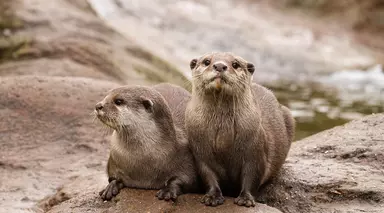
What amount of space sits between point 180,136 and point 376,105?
860cm

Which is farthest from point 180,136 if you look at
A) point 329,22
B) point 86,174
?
point 329,22

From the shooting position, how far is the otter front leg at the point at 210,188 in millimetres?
Result: 4570

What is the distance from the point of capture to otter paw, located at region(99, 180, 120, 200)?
488cm

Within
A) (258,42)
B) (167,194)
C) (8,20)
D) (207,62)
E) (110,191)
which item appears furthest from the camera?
(258,42)

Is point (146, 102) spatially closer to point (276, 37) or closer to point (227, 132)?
point (227, 132)

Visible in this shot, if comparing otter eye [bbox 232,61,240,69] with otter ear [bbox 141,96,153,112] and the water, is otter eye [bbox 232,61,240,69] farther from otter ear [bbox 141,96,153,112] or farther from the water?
the water

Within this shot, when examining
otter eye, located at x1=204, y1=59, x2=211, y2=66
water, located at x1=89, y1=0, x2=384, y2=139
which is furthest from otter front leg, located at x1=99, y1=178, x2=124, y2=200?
water, located at x1=89, y1=0, x2=384, y2=139

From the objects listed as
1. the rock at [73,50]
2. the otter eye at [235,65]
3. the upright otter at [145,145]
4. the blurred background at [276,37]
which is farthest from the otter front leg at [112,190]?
the blurred background at [276,37]

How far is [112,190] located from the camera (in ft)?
16.1

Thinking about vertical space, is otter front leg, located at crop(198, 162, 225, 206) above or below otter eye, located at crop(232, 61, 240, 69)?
below

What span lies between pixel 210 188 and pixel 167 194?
11.6 inches

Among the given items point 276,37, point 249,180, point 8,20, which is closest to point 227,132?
point 249,180

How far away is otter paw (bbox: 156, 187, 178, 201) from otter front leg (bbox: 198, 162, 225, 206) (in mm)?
197

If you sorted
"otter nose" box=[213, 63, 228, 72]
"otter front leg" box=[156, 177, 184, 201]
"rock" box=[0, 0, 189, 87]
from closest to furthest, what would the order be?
"otter nose" box=[213, 63, 228, 72] < "otter front leg" box=[156, 177, 184, 201] < "rock" box=[0, 0, 189, 87]
